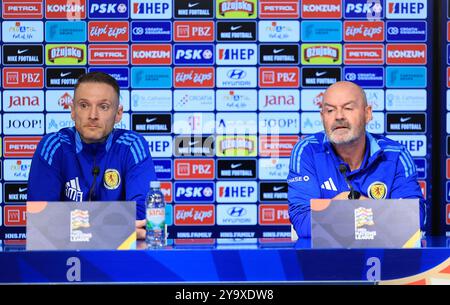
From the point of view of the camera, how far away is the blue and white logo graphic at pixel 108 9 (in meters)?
4.34

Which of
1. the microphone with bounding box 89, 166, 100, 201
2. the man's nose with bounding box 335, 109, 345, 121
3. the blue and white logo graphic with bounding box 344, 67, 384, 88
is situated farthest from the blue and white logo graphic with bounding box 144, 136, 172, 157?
the man's nose with bounding box 335, 109, 345, 121

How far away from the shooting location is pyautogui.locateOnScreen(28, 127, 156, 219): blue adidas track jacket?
292 centimetres

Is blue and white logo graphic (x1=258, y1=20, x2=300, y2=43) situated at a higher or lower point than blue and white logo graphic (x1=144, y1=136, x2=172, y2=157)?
higher

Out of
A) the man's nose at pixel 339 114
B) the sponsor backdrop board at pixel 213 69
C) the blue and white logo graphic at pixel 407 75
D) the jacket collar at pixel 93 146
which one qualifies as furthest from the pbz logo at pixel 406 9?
the jacket collar at pixel 93 146

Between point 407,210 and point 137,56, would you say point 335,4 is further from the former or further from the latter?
point 407,210

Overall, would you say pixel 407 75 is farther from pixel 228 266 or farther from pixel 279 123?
pixel 228 266

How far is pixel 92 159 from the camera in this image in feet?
9.77

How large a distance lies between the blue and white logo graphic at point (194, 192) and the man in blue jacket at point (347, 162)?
4.88ft

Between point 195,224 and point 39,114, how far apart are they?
121cm

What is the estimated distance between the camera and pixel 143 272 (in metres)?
1.96

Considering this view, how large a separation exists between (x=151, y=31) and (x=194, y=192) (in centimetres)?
105

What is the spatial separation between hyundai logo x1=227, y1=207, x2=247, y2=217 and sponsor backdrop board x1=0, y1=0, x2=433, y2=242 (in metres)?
0.23

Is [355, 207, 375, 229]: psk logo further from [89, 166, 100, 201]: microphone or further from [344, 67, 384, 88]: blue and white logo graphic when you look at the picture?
[344, 67, 384, 88]: blue and white logo graphic

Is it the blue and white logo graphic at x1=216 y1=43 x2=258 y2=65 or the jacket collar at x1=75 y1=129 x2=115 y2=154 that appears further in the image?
the blue and white logo graphic at x1=216 y1=43 x2=258 y2=65
